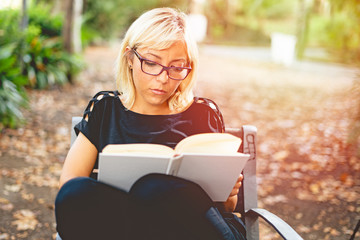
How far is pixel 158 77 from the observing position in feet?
5.87

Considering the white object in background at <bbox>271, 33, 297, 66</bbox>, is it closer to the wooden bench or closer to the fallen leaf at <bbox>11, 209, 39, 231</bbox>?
the fallen leaf at <bbox>11, 209, 39, 231</bbox>

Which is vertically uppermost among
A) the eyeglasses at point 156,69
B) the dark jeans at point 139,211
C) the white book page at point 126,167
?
the eyeglasses at point 156,69

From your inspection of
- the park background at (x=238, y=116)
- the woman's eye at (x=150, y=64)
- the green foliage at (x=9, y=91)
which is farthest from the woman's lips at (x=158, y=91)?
the green foliage at (x=9, y=91)

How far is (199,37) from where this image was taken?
16688 millimetres

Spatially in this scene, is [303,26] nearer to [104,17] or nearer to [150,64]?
[104,17]

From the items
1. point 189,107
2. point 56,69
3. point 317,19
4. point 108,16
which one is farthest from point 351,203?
point 317,19

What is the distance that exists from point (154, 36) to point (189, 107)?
0.45 meters

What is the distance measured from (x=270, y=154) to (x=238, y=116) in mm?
1948

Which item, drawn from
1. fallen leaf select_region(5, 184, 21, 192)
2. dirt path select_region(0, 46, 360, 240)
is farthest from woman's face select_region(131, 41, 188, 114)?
fallen leaf select_region(5, 184, 21, 192)

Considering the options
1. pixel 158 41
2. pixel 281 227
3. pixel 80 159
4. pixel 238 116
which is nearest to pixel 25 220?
pixel 80 159

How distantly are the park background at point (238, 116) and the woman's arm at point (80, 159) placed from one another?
1.27m

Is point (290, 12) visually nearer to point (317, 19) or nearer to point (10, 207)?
point (317, 19)

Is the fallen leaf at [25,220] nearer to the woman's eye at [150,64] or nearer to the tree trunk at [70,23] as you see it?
the woman's eye at [150,64]

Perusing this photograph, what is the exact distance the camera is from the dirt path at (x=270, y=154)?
3.56 metres
